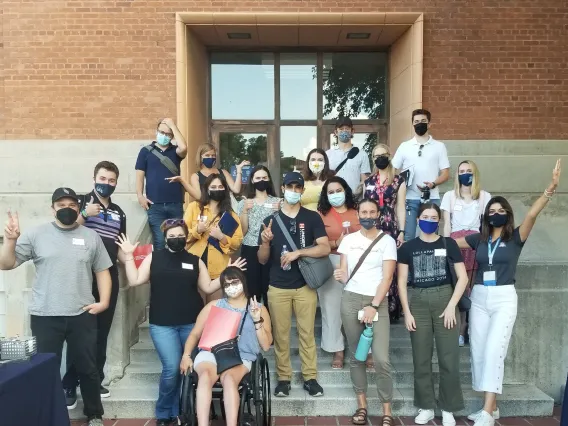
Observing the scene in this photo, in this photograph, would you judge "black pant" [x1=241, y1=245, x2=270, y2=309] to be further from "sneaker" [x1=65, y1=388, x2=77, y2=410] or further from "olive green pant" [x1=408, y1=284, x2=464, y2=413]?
"sneaker" [x1=65, y1=388, x2=77, y2=410]

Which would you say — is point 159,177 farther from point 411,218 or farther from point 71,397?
point 411,218

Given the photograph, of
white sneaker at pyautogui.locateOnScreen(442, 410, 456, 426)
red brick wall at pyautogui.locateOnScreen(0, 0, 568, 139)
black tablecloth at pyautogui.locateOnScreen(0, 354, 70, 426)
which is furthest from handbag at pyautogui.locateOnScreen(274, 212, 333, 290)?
red brick wall at pyautogui.locateOnScreen(0, 0, 568, 139)

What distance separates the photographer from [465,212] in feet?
18.8

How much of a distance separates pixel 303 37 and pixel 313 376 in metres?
6.49

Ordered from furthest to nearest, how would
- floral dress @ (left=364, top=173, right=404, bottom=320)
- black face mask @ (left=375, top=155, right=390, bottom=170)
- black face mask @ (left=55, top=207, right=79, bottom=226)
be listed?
1. black face mask @ (left=375, top=155, right=390, bottom=170)
2. floral dress @ (left=364, top=173, right=404, bottom=320)
3. black face mask @ (left=55, top=207, right=79, bottom=226)

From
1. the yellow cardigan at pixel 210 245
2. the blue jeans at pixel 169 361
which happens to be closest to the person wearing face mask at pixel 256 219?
the yellow cardigan at pixel 210 245

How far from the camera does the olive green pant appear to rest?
16.3 ft

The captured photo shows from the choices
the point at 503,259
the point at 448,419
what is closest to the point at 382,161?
the point at 503,259

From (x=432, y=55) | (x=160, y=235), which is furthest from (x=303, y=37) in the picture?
(x=160, y=235)

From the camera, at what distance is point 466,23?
9062mm

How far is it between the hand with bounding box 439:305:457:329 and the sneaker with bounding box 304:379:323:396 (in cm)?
142

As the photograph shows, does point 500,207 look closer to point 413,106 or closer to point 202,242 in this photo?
point 202,242

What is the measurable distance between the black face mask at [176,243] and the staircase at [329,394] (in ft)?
5.20

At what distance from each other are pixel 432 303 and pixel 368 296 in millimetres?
600
